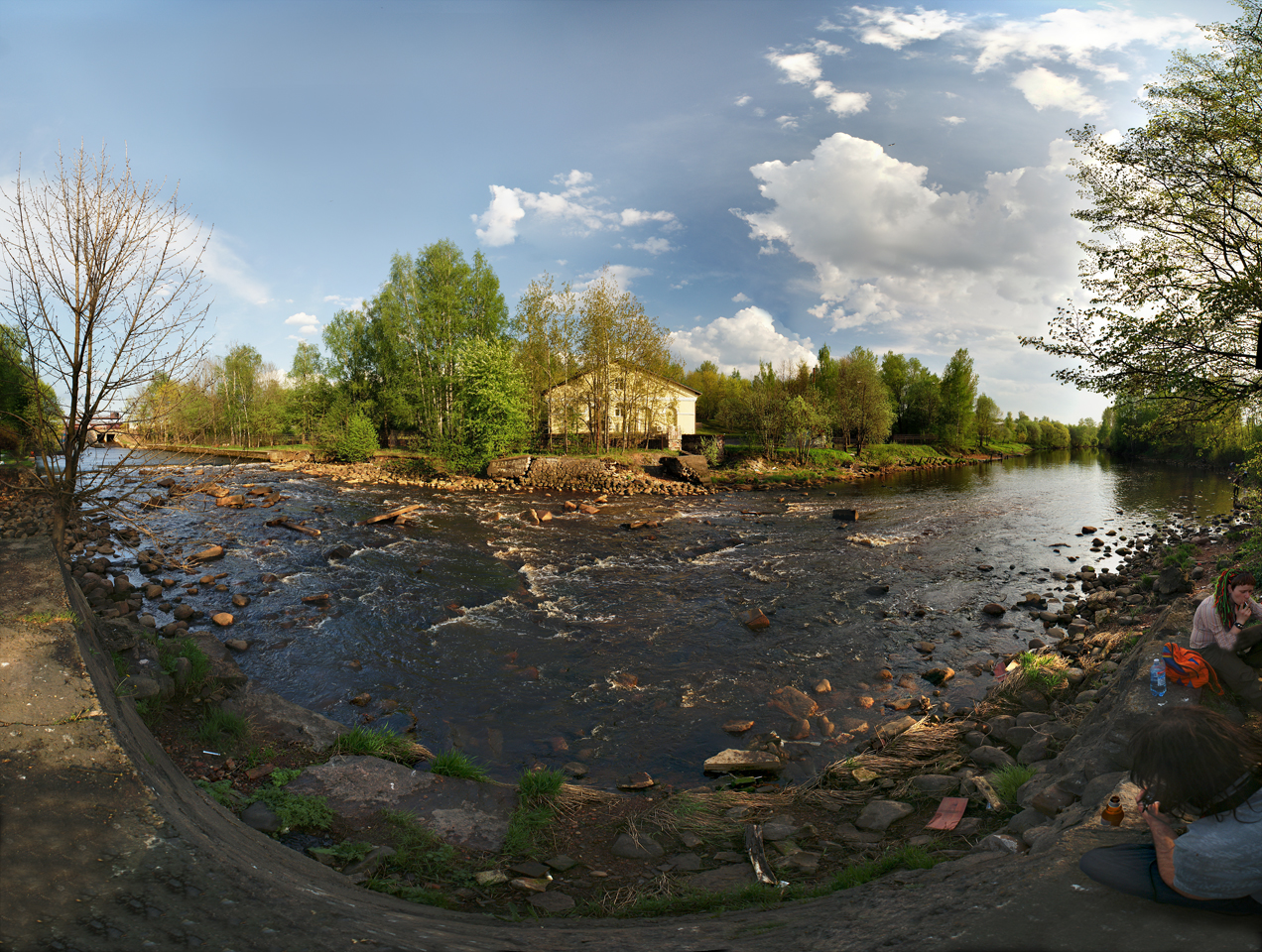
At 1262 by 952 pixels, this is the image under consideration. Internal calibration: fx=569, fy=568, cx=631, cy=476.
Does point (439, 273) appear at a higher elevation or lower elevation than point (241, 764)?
higher

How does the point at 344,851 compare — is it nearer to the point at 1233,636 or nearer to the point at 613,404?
the point at 1233,636

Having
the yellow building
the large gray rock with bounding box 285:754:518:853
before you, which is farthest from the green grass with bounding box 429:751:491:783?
the yellow building

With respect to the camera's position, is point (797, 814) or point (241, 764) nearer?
point (797, 814)

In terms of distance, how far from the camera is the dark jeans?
8.09 feet

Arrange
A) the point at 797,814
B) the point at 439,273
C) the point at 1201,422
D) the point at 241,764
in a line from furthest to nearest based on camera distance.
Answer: the point at 439,273
the point at 1201,422
the point at 241,764
the point at 797,814

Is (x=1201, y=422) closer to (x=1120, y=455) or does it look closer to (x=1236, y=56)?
(x=1236, y=56)

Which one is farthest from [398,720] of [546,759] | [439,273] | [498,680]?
[439,273]

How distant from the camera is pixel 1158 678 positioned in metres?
5.27

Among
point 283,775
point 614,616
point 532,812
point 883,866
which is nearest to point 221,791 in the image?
point 283,775

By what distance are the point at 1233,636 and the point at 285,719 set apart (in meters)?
10.3

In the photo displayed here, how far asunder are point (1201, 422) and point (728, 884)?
15.6m

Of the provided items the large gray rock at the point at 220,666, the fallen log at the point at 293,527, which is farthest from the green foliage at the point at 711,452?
the large gray rock at the point at 220,666

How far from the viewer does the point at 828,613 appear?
13172 millimetres

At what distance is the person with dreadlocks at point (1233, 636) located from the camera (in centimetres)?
524
